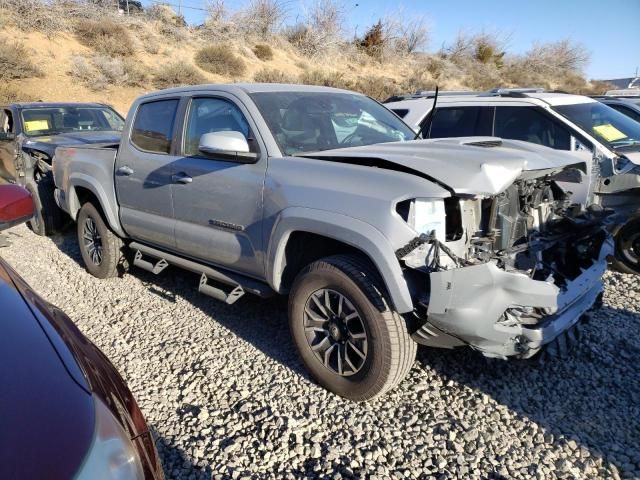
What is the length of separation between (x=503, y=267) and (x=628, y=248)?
3166 millimetres

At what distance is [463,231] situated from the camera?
2.77 metres

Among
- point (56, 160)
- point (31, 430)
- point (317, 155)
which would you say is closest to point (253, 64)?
point (56, 160)

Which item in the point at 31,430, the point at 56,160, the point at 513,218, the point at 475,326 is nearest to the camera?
the point at 31,430

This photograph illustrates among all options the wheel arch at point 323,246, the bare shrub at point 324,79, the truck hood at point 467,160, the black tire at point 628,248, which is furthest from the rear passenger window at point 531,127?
the bare shrub at point 324,79

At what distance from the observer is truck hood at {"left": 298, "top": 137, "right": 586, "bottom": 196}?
2568mm

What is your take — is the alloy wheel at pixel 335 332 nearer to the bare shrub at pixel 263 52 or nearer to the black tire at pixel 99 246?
the black tire at pixel 99 246

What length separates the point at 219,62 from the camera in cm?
2458

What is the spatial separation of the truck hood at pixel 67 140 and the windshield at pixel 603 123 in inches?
237

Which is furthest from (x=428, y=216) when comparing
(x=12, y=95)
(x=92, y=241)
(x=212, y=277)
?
(x=12, y=95)

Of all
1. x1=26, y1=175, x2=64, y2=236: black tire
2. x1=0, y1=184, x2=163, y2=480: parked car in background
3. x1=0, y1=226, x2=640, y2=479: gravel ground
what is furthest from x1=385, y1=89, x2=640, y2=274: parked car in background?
x1=26, y1=175, x2=64, y2=236: black tire

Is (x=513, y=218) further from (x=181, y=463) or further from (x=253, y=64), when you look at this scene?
(x=253, y=64)

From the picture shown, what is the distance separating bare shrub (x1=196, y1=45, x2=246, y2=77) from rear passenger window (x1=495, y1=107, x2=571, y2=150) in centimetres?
2097

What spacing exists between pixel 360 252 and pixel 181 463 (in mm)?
1553

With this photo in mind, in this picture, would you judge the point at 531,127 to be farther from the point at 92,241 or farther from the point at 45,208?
the point at 45,208
